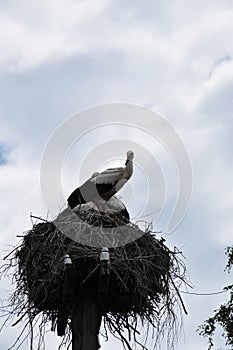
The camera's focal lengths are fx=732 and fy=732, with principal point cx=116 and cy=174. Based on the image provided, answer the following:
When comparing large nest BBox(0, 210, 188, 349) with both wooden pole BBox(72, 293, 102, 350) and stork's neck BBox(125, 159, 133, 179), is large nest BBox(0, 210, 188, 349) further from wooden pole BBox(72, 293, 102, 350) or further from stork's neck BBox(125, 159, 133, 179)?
stork's neck BBox(125, 159, 133, 179)

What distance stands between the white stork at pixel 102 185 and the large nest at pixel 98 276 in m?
0.96

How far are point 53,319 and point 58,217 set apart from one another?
89 cm

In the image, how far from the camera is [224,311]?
902 centimetres

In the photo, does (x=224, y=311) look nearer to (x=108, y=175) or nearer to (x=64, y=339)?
(x=108, y=175)

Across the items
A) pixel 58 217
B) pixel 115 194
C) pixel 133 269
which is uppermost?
pixel 115 194

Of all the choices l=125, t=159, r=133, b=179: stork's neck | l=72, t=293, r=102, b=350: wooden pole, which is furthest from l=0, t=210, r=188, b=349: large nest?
l=125, t=159, r=133, b=179: stork's neck

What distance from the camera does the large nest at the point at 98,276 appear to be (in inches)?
193

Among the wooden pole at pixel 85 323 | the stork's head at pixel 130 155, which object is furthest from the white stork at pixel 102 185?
the wooden pole at pixel 85 323

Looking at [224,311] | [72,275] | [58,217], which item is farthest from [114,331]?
[224,311]

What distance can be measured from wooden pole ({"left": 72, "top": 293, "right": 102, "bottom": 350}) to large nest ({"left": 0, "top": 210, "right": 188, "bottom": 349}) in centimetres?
6

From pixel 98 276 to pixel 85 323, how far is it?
32 cm

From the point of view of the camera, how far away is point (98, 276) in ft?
15.9

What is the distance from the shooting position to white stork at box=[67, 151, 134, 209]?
6.58 metres

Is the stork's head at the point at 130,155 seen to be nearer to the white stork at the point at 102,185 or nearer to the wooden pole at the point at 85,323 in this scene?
the white stork at the point at 102,185
